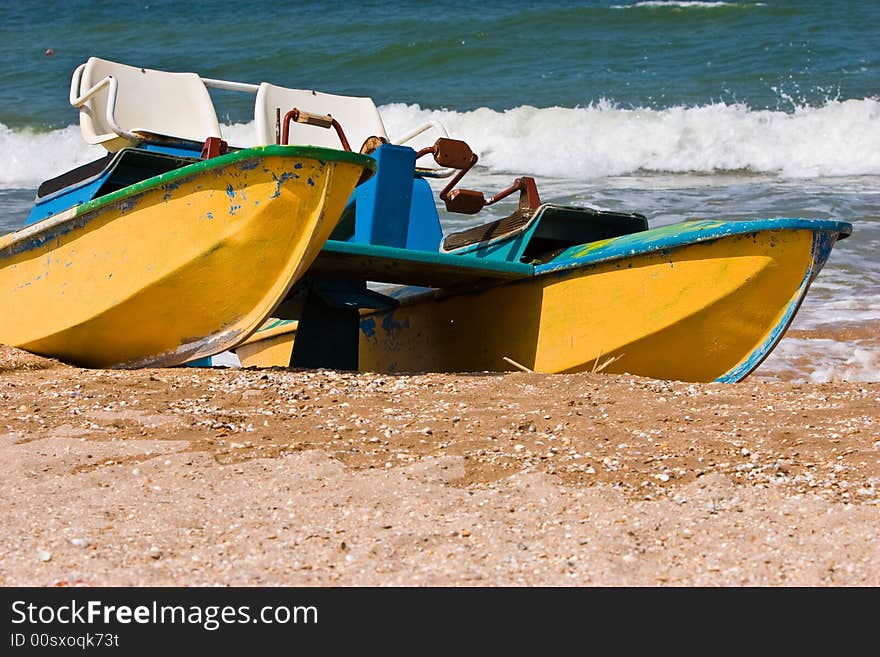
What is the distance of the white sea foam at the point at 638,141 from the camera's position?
15.6 m

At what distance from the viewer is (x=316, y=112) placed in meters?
6.96

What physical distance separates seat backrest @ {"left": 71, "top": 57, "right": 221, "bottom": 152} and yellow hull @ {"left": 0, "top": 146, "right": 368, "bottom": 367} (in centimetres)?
140

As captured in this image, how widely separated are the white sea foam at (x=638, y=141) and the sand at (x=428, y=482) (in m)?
11.1

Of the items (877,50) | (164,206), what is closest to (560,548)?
(164,206)

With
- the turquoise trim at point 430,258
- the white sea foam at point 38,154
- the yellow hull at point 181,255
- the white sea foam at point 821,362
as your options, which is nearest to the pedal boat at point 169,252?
the yellow hull at point 181,255

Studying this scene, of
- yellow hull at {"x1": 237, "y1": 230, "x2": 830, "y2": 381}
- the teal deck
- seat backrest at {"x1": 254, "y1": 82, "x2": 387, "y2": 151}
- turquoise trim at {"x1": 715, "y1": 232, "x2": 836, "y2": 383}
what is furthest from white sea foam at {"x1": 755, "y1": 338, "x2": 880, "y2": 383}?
seat backrest at {"x1": 254, "y1": 82, "x2": 387, "y2": 151}

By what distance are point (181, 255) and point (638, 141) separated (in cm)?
1202

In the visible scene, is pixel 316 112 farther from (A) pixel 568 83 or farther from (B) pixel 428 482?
(A) pixel 568 83

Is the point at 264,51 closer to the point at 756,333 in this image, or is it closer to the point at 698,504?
the point at 756,333

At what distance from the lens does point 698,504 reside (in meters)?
3.30

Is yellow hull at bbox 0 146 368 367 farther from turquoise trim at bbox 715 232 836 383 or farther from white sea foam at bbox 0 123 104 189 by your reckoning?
white sea foam at bbox 0 123 104 189

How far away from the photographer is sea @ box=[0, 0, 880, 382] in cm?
1431
